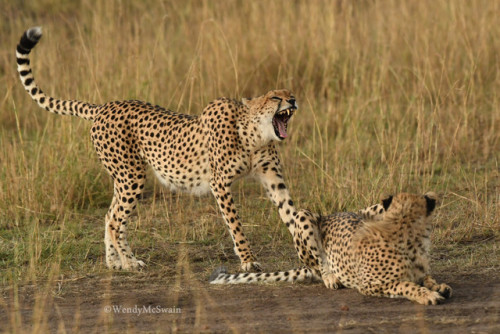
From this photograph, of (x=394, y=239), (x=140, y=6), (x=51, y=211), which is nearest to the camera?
(x=394, y=239)

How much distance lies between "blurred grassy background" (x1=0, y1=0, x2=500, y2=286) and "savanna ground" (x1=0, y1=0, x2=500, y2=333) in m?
0.02

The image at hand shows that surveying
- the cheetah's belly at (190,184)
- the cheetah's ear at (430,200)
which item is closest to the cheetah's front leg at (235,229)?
the cheetah's belly at (190,184)

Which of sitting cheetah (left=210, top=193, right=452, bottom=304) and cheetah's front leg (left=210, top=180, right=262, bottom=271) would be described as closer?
sitting cheetah (left=210, top=193, right=452, bottom=304)

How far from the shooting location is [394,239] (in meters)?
4.90

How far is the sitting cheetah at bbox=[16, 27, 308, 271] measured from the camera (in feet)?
19.7

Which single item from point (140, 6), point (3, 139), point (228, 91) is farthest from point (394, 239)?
point (140, 6)

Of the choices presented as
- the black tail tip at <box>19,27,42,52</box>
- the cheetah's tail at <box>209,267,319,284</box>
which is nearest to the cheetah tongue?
the cheetah's tail at <box>209,267,319,284</box>

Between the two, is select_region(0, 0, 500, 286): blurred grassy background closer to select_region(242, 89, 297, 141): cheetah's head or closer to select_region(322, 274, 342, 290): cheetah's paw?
select_region(322, 274, 342, 290): cheetah's paw

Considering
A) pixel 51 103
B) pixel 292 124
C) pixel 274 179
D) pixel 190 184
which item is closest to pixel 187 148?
pixel 190 184

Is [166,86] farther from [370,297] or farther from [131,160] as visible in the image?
[370,297]

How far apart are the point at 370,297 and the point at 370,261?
22 centimetres

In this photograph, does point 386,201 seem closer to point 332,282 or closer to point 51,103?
point 332,282

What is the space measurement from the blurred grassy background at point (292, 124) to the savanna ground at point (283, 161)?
0.9 inches

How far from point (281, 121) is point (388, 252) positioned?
1393mm
